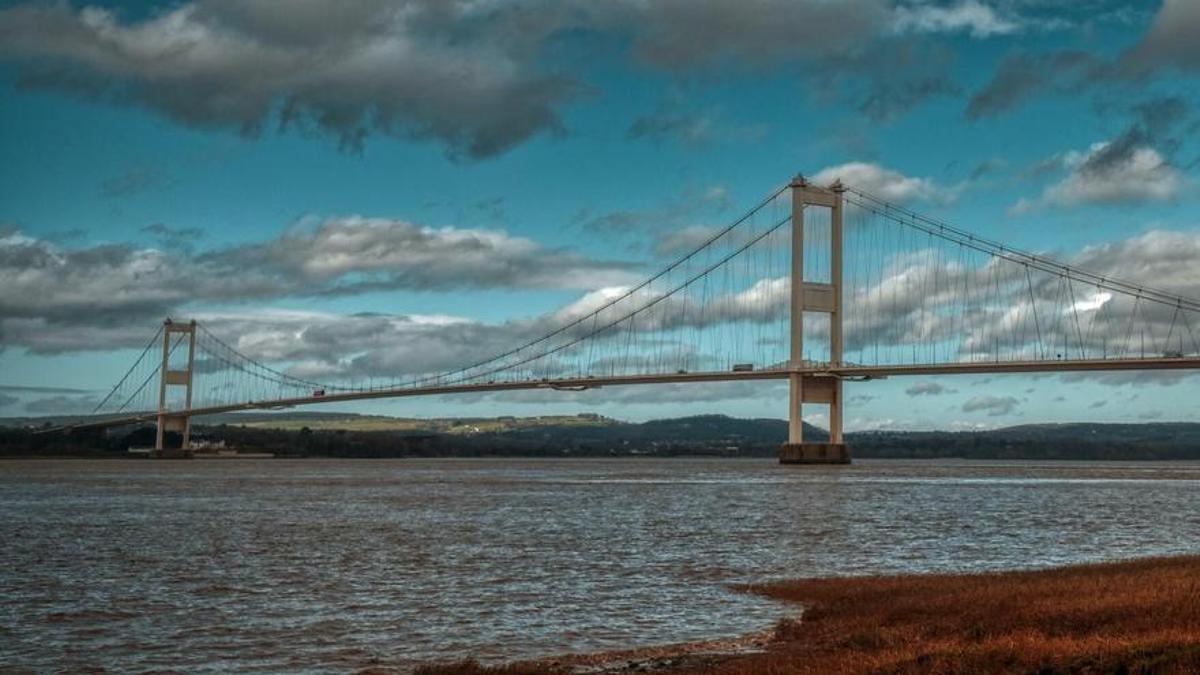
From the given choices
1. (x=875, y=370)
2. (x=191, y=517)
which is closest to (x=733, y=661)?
(x=191, y=517)

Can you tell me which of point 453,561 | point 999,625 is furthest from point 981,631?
point 453,561

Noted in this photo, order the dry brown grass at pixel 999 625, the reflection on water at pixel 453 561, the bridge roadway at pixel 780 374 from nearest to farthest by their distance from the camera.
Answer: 1. the dry brown grass at pixel 999 625
2. the reflection on water at pixel 453 561
3. the bridge roadway at pixel 780 374

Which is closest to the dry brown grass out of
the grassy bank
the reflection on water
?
the grassy bank

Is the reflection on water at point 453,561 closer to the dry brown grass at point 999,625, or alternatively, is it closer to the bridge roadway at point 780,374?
the dry brown grass at point 999,625

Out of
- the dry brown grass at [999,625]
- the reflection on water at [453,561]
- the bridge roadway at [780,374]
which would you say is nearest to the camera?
the dry brown grass at [999,625]

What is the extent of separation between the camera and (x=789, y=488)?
172 ft

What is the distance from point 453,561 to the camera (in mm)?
21969

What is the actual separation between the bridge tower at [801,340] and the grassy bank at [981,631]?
57.7 m

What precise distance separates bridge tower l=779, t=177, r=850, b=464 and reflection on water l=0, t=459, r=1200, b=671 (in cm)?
2812

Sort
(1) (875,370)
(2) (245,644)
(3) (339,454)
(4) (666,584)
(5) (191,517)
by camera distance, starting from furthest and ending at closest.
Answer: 1. (3) (339,454)
2. (1) (875,370)
3. (5) (191,517)
4. (4) (666,584)
5. (2) (245,644)

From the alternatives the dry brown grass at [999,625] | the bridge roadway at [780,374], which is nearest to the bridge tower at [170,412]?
the bridge roadway at [780,374]

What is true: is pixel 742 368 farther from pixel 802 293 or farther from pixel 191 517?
pixel 191 517

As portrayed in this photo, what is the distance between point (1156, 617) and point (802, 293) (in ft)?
211

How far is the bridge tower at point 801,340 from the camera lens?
74.2 meters
